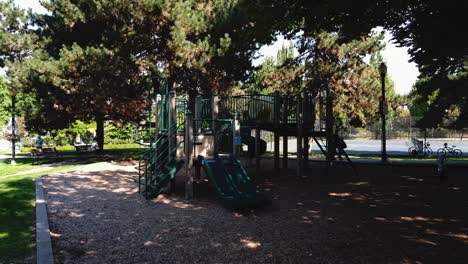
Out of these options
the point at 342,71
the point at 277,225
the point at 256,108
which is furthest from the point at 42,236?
the point at 342,71

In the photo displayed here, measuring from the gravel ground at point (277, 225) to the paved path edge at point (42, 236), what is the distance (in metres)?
0.16

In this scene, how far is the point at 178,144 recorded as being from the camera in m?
10.8

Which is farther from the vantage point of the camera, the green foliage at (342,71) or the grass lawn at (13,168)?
the green foliage at (342,71)

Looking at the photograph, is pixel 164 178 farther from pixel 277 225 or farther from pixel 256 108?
pixel 256 108

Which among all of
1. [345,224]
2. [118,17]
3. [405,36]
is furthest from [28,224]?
[118,17]

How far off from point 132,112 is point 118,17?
20.8ft

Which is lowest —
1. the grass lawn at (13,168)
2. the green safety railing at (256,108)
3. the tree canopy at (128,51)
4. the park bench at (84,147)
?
the grass lawn at (13,168)

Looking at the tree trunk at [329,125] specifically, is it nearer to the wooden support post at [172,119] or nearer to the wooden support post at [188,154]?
the wooden support post at [172,119]

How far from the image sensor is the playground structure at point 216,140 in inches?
392

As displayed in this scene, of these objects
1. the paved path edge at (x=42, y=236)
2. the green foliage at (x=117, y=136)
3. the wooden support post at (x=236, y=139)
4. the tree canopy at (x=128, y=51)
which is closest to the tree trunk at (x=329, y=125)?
the tree canopy at (x=128, y=51)

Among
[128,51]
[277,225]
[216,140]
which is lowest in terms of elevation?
[277,225]

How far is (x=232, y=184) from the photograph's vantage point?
32.0 feet

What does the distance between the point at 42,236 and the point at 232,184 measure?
4706 mm

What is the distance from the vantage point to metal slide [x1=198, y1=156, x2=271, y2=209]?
28.9ft
